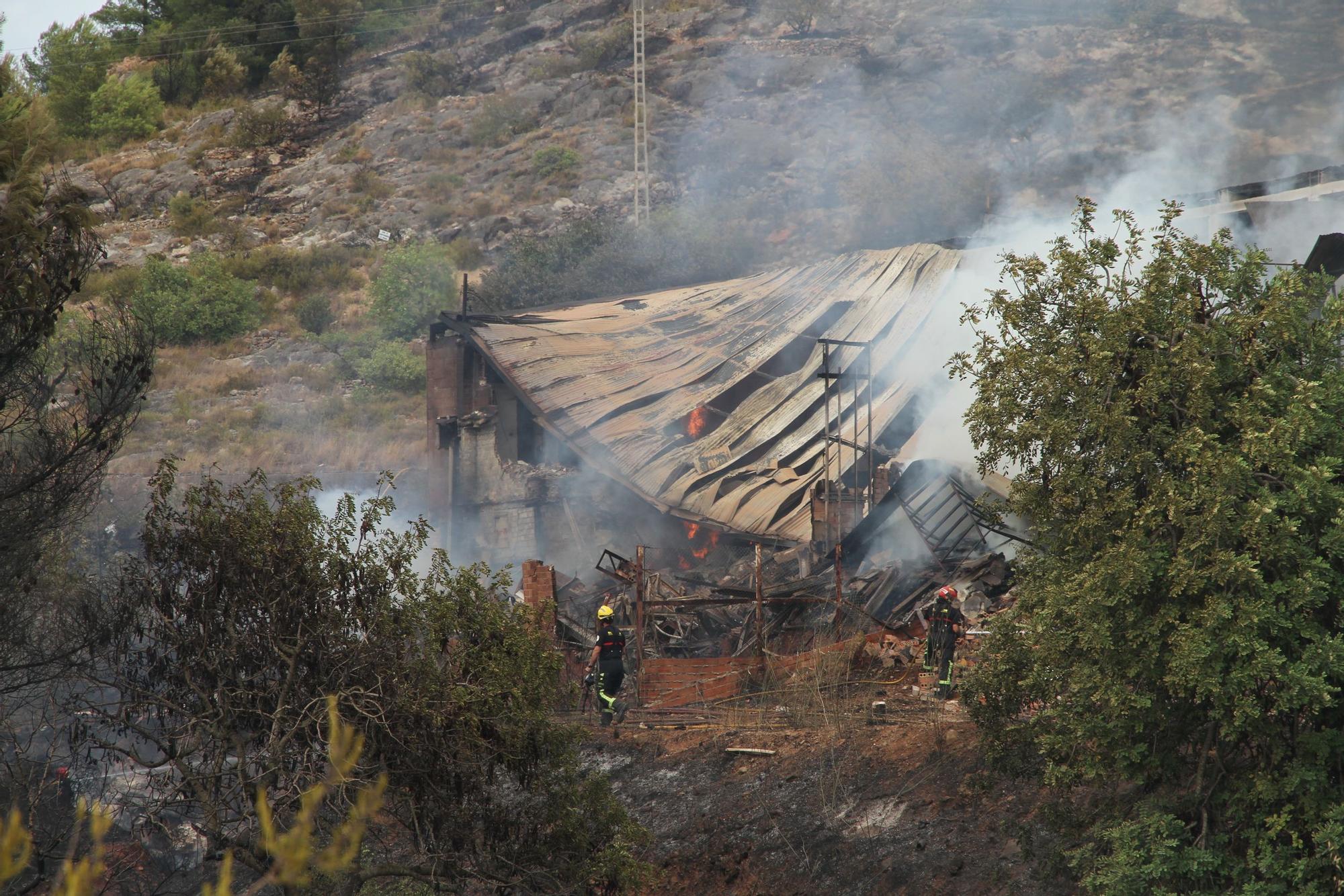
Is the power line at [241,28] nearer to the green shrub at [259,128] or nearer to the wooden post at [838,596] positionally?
the green shrub at [259,128]

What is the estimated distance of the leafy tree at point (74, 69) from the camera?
58594 millimetres

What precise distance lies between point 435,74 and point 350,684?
2320 inches

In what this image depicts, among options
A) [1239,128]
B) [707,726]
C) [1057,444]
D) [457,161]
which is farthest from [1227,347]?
[457,161]

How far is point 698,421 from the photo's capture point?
2347cm

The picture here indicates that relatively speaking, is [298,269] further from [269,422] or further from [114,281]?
[269,422]

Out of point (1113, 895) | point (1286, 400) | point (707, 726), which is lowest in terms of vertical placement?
point (707, 726)

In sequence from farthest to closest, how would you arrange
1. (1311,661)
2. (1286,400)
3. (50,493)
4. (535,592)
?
1. (535,592)
2. (50,493)
3. (1286,400)
4. (1311,661)

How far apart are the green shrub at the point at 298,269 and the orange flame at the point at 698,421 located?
93.2ft

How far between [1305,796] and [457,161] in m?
53.7

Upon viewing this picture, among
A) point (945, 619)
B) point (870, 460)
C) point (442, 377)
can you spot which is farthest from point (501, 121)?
point (945, 619)

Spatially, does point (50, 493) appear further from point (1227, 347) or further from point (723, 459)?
point (723, 459)

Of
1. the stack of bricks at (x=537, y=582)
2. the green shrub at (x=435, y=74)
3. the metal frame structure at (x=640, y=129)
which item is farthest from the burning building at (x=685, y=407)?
the green shrub at (x=435, y=74)

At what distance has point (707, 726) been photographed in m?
13.6

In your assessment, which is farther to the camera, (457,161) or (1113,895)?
(457,161)
